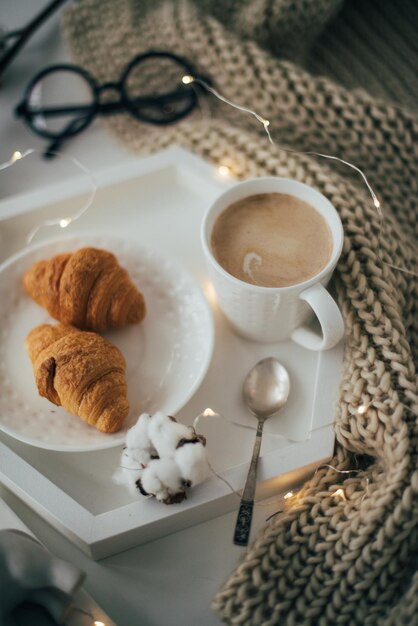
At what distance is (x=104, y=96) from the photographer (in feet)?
3.78

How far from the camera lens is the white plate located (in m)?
0.76

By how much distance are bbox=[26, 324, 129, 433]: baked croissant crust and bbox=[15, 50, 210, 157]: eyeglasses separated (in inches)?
17.8

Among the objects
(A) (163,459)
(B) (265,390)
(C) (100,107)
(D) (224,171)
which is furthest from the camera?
(C) (100,107)

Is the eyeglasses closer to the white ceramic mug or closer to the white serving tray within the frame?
the white serving tray

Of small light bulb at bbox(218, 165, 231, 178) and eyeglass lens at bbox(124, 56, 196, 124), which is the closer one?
small light bulb at bbox(218, 165, 231, 178)

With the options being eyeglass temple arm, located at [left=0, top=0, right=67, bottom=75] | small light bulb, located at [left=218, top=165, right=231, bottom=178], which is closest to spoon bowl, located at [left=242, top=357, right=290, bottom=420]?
small light bulb, located at [left=218, top=165, right=231, bottom=178]

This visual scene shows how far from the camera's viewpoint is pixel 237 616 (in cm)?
68

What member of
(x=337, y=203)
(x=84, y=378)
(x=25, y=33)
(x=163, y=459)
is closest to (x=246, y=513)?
(x=163, y=459)

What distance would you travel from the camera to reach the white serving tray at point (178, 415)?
720 mm

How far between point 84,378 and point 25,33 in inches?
28.2

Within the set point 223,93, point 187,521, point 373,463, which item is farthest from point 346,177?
point 187,521

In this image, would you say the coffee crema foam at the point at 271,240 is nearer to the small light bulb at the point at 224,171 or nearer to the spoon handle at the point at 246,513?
the small light bulb at the point at 224,171

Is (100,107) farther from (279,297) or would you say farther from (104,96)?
(279,297)

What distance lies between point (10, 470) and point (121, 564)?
0.18 metres
